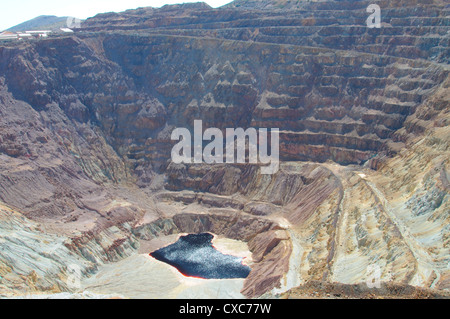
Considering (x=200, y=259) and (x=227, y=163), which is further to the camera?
(x=227, y=163)

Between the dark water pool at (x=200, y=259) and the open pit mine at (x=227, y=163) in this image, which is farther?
the dark water pool at (x=200, y=259)

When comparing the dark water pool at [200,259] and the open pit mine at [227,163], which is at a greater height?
the open pit mine at [227,163]

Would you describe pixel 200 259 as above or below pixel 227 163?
below

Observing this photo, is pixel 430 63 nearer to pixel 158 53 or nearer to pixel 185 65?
pixel 185 65

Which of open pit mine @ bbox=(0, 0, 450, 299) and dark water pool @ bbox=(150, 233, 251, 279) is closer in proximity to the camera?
open pit mine @ bbox=(0, 0, 450, 299)
